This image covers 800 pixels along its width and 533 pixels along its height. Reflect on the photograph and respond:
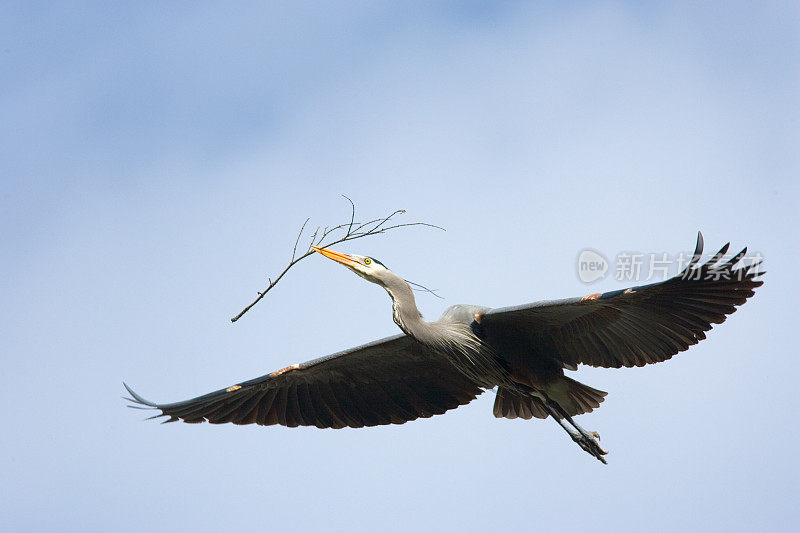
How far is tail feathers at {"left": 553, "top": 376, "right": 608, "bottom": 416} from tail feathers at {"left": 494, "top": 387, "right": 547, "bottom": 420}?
421 mm

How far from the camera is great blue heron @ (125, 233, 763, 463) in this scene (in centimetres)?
1000

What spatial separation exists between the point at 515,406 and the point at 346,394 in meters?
1.70

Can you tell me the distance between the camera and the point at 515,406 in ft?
38.4

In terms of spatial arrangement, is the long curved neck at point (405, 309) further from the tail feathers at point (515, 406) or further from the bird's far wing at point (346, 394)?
the tail feathers at point (515, 406)

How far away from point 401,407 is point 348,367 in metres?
0.70

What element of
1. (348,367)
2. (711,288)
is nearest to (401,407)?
(348,367)

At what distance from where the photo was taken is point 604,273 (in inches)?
454

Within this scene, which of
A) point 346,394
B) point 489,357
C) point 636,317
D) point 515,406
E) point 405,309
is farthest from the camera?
point 346,394

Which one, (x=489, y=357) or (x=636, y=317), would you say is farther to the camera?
(x=489, y=357)

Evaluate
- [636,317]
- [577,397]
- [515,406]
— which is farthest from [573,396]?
[636,317]

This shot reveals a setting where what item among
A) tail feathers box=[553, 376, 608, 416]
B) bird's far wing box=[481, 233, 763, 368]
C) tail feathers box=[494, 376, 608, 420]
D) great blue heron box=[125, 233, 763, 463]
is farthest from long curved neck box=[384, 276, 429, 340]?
tail feathers box=[553, 376, 608, 416]

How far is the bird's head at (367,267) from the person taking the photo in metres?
10.9

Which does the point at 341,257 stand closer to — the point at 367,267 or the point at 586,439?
the point at 367,267

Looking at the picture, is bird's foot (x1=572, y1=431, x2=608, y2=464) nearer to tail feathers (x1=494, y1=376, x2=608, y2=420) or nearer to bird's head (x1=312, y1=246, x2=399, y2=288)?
tail feathers (x1=494, y1=376, x2=608, y2=420)
